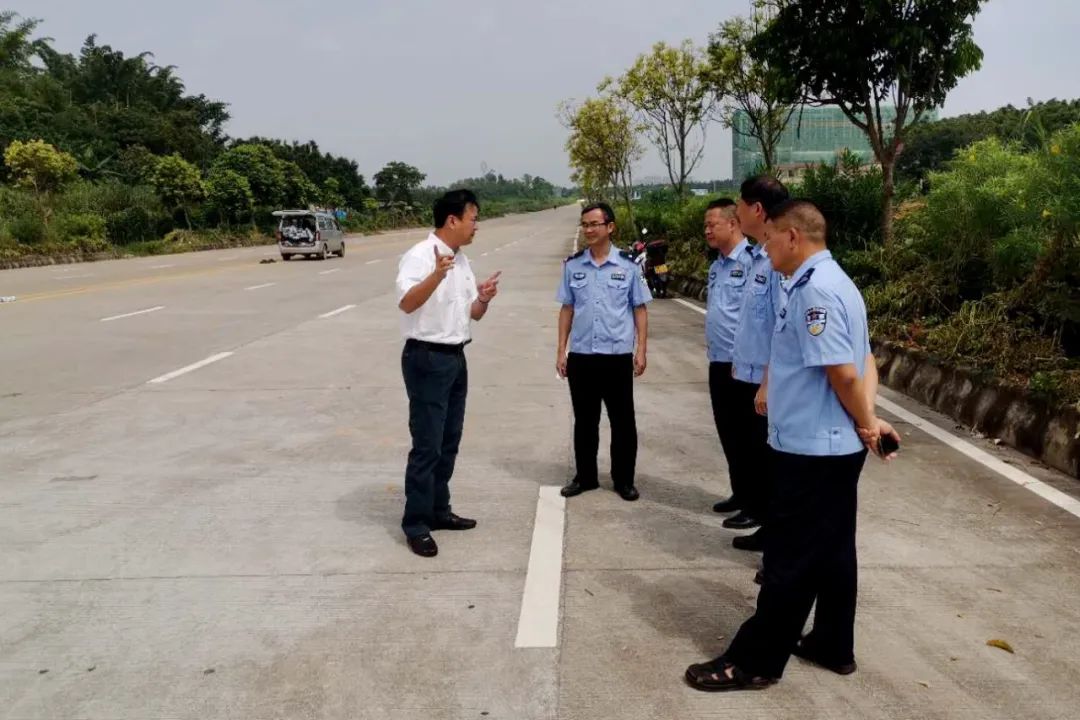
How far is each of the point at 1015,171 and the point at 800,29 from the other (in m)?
3.67

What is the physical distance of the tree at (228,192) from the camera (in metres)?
37.8

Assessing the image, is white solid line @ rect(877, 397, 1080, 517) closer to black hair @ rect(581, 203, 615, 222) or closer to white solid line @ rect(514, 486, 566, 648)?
white solid line @ rect(514, 486, 566, 648)

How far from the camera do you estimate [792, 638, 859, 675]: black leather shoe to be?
292cm

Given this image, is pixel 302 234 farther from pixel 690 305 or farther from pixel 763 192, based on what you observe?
pixel 763 192

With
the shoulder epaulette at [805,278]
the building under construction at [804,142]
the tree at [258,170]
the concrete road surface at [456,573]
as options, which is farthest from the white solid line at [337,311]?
the tree at [258,170]

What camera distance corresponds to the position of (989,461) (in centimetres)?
535

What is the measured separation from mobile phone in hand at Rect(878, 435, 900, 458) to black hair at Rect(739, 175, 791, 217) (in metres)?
1.36

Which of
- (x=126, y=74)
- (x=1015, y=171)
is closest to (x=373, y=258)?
(x=1015, y=171)

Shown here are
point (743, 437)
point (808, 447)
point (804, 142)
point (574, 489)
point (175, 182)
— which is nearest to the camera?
point (808, 447)

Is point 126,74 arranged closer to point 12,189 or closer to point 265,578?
point 12,189

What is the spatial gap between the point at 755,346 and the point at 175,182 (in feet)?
116

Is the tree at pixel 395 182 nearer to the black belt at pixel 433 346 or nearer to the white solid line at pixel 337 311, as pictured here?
the white solid line at pixel 337 311

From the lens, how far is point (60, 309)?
1335 cm

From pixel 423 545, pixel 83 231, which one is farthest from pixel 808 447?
pixel 83 231
